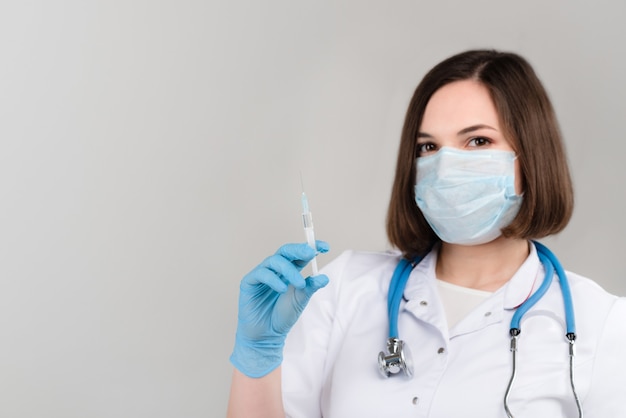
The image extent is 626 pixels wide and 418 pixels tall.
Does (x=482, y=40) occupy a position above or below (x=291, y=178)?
above

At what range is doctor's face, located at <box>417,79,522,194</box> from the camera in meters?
1.70

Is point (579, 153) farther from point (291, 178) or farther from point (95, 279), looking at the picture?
point (95, 279)

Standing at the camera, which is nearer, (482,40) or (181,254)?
(181,254)

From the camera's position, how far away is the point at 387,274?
1903 millimetres

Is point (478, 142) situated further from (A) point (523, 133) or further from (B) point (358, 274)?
(B) point (358, 274)

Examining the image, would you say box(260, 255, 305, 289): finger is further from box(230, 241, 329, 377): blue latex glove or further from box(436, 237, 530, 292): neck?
box(436, 237, 530, 292): neck

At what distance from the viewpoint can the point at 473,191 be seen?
1.69 metres

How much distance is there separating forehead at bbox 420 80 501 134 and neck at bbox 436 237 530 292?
0.30m

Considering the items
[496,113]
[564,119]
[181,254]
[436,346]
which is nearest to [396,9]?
[564,119]

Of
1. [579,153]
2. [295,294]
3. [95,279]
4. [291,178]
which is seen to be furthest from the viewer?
[579,153]

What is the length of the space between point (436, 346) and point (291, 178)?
880mm

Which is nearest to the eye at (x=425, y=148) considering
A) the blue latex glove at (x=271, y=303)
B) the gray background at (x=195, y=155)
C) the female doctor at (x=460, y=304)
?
the female doctor at (x=460, y=304)

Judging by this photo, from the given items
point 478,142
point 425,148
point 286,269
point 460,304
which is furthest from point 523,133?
point 286,269

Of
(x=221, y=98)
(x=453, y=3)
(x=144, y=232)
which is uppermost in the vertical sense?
(x=453, y=3)
